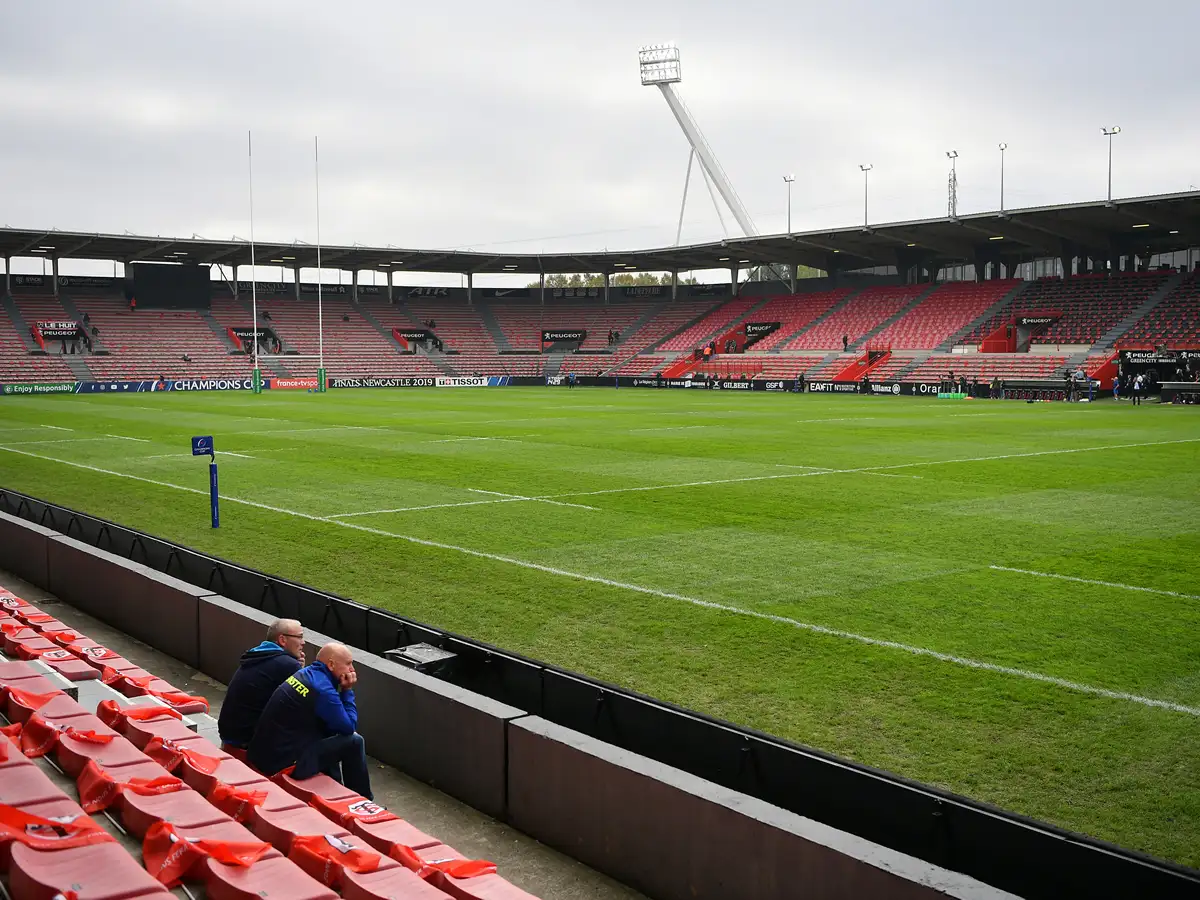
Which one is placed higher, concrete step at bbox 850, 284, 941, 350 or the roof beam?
the roof beam

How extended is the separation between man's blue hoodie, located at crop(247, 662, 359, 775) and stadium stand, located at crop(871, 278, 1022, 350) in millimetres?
66808

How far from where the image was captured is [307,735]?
6.61 meters

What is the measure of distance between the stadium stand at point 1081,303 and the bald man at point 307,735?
62779 mm

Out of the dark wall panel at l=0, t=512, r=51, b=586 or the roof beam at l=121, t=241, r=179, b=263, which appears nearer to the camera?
the dark wall panel at l=0, t=512, r=51, b=586

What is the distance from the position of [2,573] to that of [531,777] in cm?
1110

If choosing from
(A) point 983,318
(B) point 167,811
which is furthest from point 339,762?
(A) point 983,318

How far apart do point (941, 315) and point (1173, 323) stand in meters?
16.2

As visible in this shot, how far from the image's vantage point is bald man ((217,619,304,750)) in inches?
276

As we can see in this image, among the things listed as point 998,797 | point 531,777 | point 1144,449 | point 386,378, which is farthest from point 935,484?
point 386,378

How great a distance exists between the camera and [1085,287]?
221 feet

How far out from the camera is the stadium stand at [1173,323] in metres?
57.3

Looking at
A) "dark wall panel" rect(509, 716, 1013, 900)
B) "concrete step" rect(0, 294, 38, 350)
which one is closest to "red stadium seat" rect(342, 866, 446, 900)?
"dark wall panel" rect(509, 716, 1013, 900)

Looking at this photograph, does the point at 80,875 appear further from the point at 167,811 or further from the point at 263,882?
the point at 167,811

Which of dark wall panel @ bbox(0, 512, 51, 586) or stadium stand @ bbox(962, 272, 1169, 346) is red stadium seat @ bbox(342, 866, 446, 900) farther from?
stadium stand @ bbox(962, 272, 1169, 346)
